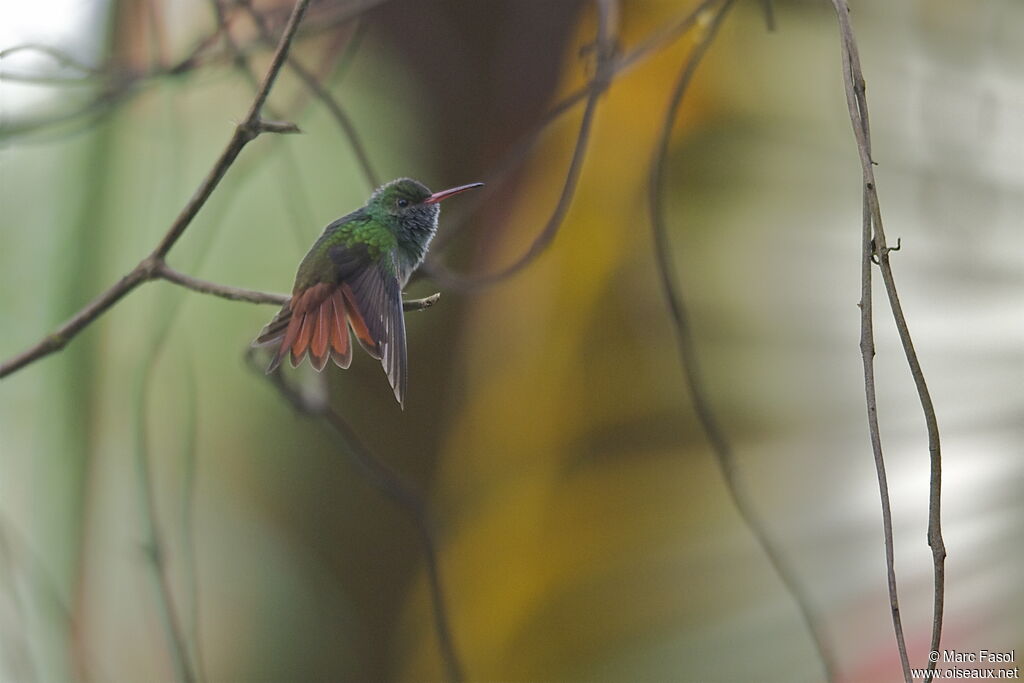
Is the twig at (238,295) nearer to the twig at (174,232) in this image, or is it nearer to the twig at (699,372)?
the twig at (174,232)

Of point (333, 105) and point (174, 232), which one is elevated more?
point (333, 105)

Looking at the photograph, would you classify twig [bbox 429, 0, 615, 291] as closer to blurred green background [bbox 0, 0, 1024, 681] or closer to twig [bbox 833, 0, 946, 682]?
blurred green background [bbox 0, 0, 1024, 681]

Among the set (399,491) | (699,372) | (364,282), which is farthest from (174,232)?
(699,372)

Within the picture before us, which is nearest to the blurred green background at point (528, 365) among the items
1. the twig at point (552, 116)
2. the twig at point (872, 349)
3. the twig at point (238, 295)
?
the twig at point (552, 116)

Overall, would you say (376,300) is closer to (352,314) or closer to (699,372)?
(352,314)

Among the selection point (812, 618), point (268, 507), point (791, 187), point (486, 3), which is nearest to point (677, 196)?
point (791, 187)

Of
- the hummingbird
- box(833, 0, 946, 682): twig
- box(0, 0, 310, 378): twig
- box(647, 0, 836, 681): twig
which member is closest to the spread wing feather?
the hummingbird
